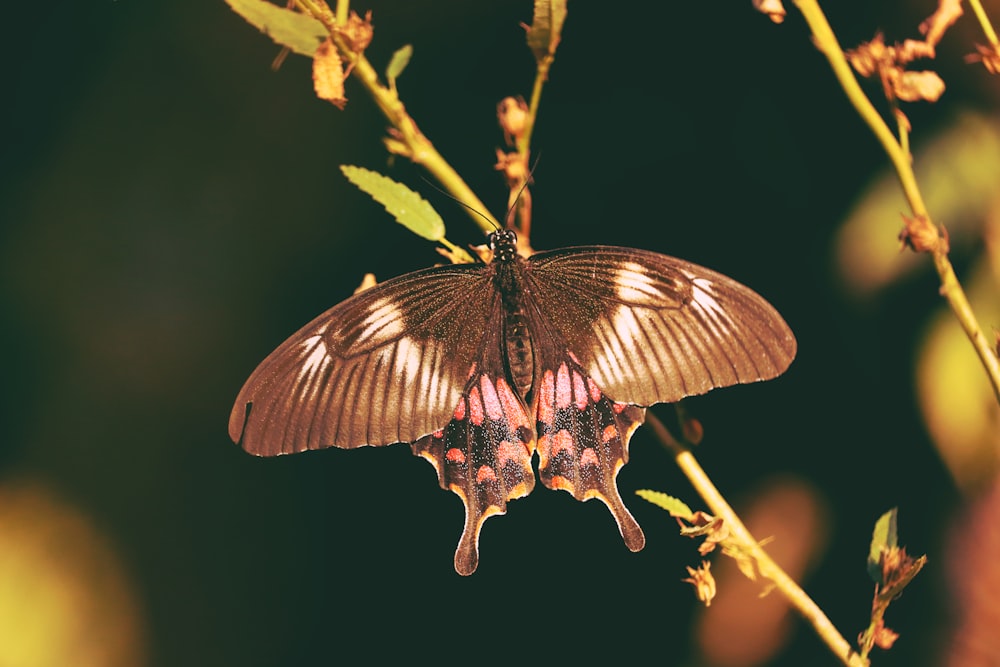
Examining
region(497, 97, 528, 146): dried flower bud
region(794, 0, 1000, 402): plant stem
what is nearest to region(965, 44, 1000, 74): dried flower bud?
region(794, 0, 1000, 402): plant stem

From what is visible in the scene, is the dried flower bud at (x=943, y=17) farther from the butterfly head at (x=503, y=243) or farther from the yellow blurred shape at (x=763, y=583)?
the yellow blurred shape at (x=763, y=583)

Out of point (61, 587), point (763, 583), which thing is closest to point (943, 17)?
point (763, 583)

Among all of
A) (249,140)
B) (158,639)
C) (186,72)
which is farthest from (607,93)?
(158,639)

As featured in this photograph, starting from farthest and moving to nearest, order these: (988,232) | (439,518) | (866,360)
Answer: (439,518) < (866,360) < (988,232)

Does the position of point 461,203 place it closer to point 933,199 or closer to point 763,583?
point 933,199

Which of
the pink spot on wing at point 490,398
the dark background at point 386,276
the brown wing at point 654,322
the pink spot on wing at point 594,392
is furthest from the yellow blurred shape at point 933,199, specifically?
the pink spot on wing at point 490,398

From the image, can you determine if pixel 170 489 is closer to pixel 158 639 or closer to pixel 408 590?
pixel 158 639
